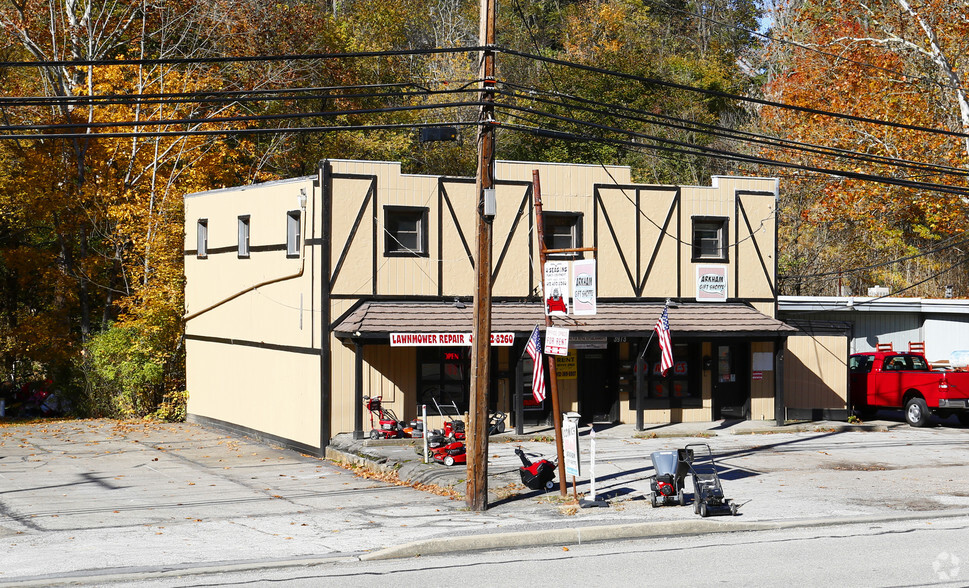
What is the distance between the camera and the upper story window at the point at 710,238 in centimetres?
2739

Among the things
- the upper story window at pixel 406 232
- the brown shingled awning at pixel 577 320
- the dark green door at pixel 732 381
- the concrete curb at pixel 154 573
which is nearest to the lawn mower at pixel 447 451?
the brown shingled awning at pixel 577 320

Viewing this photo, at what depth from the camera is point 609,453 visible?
72.4ft

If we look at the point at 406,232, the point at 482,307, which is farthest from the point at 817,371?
the point at 482,307

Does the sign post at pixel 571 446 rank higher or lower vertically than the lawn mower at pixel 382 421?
higher

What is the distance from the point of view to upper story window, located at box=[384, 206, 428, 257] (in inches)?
961

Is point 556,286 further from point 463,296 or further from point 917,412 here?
point 917,412

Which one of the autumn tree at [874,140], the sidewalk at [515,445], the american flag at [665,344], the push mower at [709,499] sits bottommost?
the sidewalk at [515,445]

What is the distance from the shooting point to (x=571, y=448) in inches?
624

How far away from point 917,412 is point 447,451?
571 inches

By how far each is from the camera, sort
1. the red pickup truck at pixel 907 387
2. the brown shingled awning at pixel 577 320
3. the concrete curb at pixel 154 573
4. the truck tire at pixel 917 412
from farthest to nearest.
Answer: the truck tire at pixel 917 412
the red pickup truck at pixel 907 387
the brown shingled awning at pixel 577 320
the concrete curb at pixel 154 573

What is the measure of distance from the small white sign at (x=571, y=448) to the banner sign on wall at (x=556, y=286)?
1819mm

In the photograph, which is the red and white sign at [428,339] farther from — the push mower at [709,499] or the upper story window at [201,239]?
the upper story window at [201,239]

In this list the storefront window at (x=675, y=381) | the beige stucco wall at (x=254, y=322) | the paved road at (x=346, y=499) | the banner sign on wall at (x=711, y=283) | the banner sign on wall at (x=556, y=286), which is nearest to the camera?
the paved road at (x=346, y=499)

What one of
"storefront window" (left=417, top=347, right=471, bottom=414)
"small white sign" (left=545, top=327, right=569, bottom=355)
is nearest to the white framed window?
"storefront window" (left=417, top=347, right=471, bottom=414)
